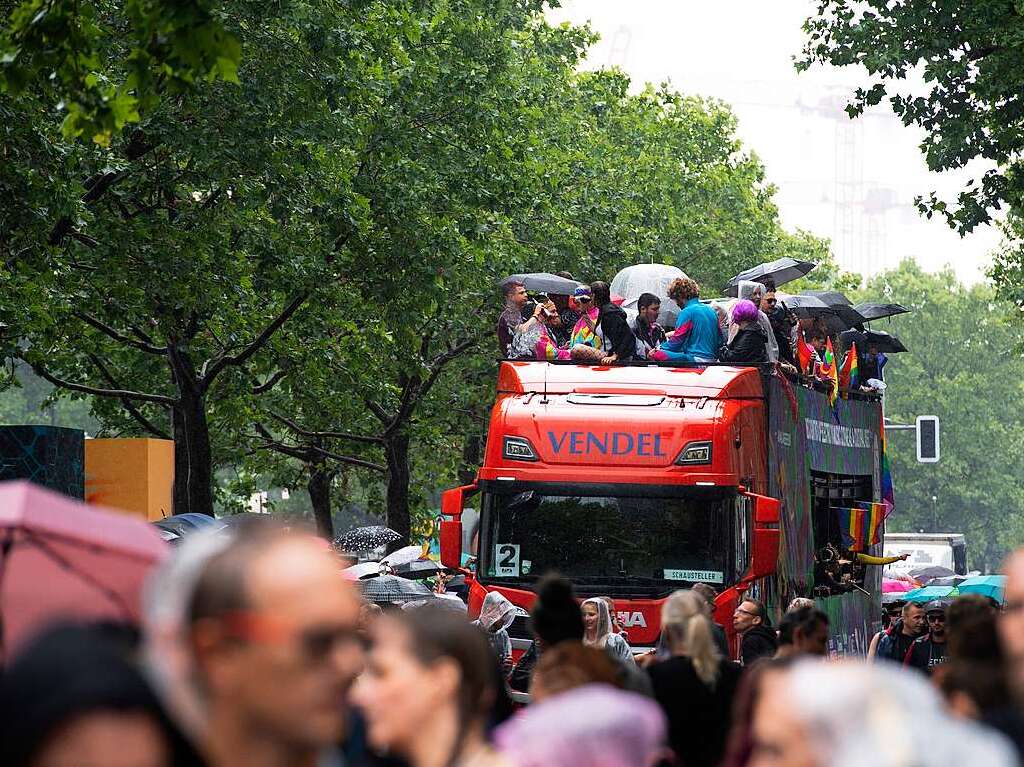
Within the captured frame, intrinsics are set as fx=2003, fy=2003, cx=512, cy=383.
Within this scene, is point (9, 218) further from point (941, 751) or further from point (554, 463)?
point (941, 751)

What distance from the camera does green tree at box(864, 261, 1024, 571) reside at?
91.2 m

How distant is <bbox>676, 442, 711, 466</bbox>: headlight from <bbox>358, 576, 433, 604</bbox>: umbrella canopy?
3401 millimetres

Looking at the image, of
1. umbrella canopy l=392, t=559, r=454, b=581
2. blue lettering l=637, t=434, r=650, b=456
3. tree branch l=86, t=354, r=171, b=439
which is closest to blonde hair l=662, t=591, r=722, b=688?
blue lettering l=637, t=434, r=650, b=456

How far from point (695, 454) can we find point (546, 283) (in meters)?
4.14

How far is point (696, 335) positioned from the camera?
17.4 meters

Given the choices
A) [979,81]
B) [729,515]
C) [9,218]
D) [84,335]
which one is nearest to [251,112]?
[9,218]

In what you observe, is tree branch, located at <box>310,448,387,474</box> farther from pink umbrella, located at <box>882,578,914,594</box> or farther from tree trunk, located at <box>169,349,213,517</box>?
pink umbrella, located at <box>882,578,914,594</box>

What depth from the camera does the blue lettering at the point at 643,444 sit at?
16.0 metres

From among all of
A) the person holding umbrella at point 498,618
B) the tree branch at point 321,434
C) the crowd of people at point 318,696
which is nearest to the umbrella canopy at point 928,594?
the tree branch at point 321,434

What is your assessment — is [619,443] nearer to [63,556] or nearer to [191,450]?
[63,556]

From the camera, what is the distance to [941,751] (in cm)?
297

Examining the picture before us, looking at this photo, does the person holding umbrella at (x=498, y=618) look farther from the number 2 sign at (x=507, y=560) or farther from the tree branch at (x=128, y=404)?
the tree branch at (x=128, y=404)

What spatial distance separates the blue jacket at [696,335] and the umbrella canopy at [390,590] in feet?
10.6

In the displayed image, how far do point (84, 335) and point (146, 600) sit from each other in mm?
25416
